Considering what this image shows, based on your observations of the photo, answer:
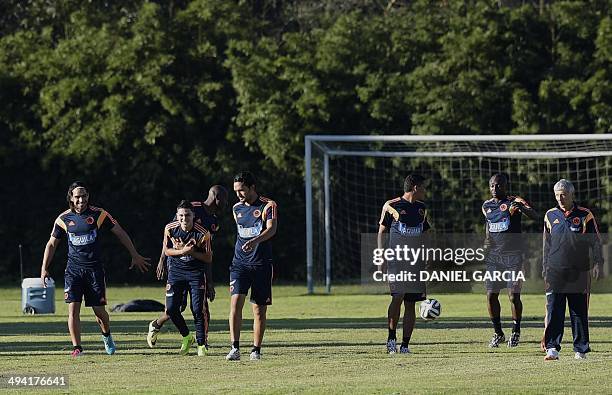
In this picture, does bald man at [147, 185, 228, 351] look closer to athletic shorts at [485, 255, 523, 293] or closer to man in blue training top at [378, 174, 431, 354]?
man in blue training top at [378, 174, 431, 354]

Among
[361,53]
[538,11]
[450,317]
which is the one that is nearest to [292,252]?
[361,53]

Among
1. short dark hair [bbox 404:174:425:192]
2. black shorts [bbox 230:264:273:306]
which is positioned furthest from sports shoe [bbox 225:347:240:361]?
short dark hair [bbox 404:174:425:192]

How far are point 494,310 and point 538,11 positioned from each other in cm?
1617

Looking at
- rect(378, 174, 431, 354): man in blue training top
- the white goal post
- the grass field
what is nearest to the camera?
the grass field

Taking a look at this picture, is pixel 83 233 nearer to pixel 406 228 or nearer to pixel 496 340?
pixel 406 228

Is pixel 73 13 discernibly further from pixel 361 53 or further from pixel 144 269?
pixel 144 269

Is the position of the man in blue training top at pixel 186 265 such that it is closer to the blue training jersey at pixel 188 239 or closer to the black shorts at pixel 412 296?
the blue training jersey at pixel 188 239

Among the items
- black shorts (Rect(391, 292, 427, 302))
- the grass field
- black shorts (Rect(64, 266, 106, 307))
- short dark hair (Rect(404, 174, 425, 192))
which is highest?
short dark hair (Rect(404, 174, 425, 192))

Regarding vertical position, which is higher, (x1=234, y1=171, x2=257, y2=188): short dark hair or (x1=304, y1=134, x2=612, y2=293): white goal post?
(x1=304, y1=134, x2=612, y2=293): white goal post

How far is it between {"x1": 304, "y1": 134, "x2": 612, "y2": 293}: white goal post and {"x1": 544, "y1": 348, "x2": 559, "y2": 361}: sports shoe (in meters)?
13.3

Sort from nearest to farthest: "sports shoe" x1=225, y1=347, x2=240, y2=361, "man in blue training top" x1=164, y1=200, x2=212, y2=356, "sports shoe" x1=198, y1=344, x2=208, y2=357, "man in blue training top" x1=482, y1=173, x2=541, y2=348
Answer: "sports shoe" x1=225, y1=347, x2=240, y2=361
"sports shoe" x1=198, y1=344, x2=208, y2=357
"man in blue training top" x1=164, y1=200, x2=212, y2=356
"man in blue training top" x1=482, y1=173, x2=541, y2=348

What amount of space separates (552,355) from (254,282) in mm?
2938

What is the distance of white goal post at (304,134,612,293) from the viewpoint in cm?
2738

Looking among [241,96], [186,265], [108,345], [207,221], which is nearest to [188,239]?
[186,265]
